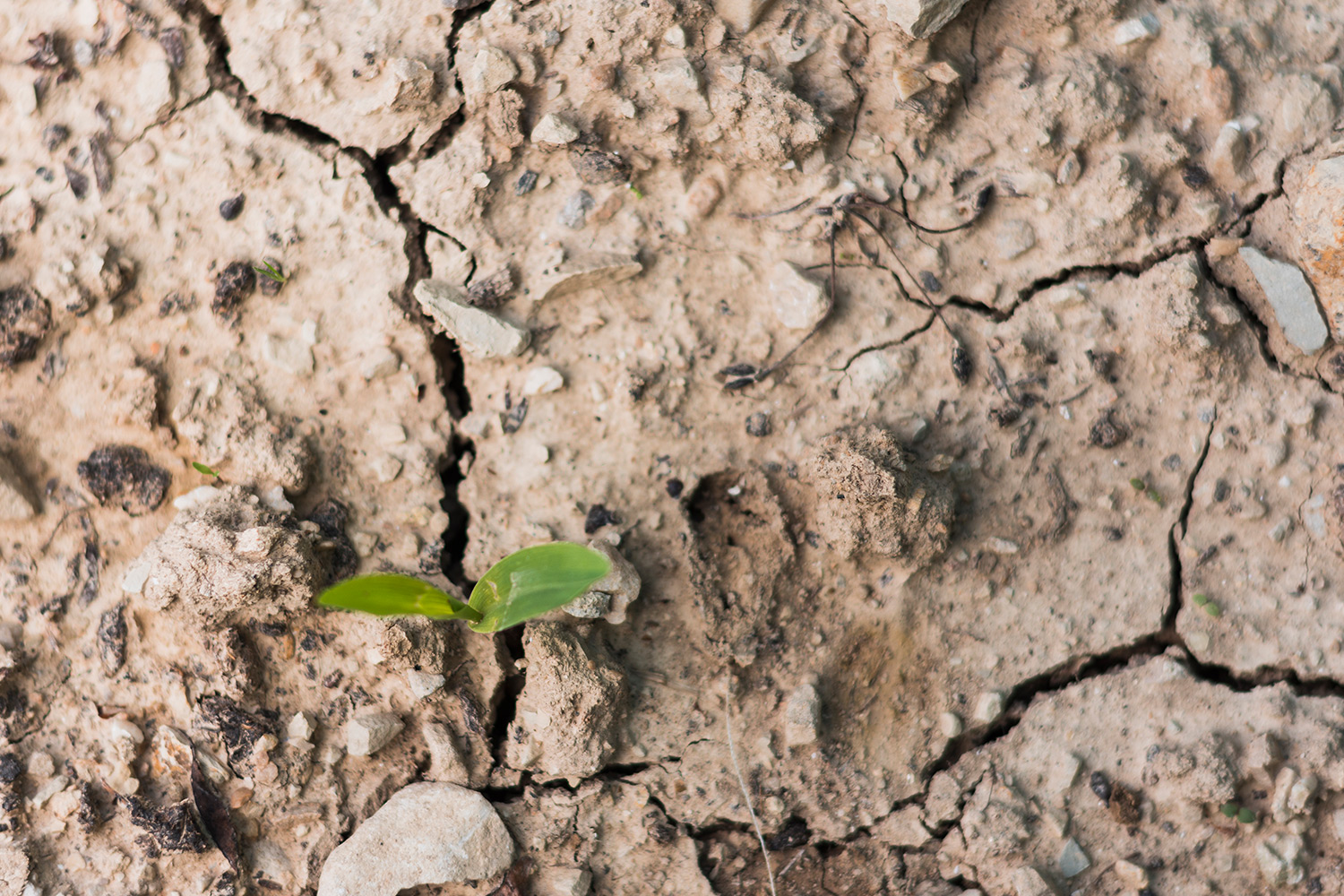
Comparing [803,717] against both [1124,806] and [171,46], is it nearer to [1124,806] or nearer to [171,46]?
[1124,806]

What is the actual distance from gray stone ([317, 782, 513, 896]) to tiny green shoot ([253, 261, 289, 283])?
4.22ft

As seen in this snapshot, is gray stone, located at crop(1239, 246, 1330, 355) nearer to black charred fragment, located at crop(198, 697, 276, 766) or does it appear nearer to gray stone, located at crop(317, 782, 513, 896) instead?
gray stone, located at crop(317, 782, 513, 896)

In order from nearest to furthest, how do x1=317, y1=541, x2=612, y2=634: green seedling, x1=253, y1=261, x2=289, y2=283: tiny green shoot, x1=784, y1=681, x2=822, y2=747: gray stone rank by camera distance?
x1=317, y1=541, x2=612, y2=634: green seedling < x1=784, y1=681, x2=822, y2=747: gray stone < x1=253, y1=261, x2=289, y2=283: tiny green shoot

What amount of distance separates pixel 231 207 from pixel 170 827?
1.48m

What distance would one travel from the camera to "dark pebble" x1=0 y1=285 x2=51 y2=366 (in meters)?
2.18

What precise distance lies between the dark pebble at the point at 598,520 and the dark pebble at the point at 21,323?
139 centimetres

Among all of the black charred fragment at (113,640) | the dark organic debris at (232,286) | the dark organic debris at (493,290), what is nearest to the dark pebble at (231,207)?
the dark organic debris at (232,286)

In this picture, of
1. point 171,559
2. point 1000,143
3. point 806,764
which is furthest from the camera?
point 1000,143

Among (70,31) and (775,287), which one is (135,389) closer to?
(70,31)

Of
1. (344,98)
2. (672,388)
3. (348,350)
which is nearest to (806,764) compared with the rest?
(672,388)

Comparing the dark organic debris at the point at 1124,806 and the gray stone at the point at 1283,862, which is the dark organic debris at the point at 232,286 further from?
the gray stone at the point at 1283,862

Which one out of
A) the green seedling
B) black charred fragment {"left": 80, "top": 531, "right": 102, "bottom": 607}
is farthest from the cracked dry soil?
the green seedling

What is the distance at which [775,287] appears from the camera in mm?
2311

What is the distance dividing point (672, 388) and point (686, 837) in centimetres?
109
